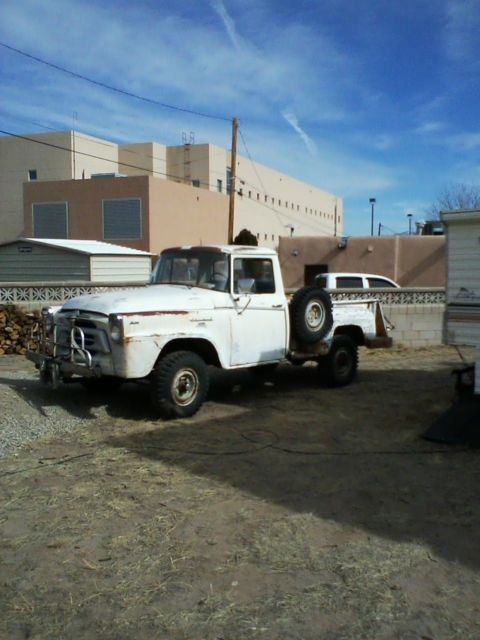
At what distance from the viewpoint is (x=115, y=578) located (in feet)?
12.6

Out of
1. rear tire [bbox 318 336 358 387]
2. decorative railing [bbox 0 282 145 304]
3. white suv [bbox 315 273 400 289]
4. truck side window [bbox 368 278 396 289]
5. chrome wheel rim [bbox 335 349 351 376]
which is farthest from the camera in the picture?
Answer: truck side window [bbox 368 278 396 289]

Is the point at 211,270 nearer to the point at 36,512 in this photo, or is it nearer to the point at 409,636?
the point at 36,512

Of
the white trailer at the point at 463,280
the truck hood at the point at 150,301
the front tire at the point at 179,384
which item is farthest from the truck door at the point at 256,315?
the white trailer at the point at 463,280

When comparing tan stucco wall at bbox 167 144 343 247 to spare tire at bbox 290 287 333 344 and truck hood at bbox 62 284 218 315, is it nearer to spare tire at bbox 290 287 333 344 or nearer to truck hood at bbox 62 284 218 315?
spare tire at bbox 290 287 333 344

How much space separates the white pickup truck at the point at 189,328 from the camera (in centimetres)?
721

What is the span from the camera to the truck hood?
23.8 feet

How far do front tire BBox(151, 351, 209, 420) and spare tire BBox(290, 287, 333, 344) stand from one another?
1.88m

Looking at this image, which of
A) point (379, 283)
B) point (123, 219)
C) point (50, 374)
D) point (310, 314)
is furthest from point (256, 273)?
point (123, 219)

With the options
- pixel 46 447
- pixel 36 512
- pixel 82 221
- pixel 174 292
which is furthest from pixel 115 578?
pixel 82 221

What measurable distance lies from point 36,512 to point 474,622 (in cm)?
314

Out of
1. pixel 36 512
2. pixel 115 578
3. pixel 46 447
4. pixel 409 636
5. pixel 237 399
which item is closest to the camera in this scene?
pixel 409 636

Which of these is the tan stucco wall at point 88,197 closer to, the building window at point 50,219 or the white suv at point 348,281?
the building window at point 50,219

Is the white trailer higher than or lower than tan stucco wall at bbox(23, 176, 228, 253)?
lower

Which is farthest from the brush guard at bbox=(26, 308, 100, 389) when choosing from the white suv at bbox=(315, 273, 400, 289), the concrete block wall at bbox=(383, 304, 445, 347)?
the concrete block wall at bbox=(383, 304, 445, 347)
